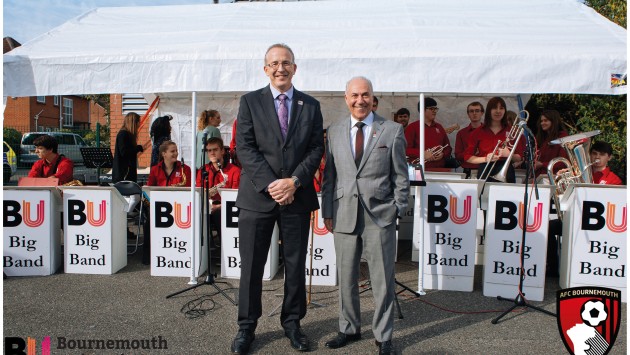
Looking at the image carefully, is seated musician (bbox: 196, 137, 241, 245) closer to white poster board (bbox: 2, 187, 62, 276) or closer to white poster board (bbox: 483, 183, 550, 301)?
white poster board (bbox: 2, 187, 62, 276)

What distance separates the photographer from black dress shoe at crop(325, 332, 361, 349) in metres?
3.50

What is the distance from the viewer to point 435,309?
4.33 m

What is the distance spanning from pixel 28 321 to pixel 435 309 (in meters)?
3.53

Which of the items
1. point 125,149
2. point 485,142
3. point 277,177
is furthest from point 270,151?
point 125,149

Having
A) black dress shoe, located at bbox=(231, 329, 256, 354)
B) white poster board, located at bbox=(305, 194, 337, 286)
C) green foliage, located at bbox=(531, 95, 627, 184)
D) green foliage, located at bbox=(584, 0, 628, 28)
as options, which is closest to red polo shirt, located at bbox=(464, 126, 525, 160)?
white poster board, located at bbox=(305, 194, 337, 286)

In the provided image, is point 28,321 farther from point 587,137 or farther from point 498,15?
point 498,15

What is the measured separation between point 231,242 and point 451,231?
231 centimetres

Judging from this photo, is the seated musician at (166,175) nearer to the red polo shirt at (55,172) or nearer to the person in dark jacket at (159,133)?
the red polo shirt at (55,172)

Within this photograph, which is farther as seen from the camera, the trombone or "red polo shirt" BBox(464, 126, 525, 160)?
"red polo shirt" BBox(464, 126, 525, 160)

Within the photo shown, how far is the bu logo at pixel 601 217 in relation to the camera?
14.7 feet

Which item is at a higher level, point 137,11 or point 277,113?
point 137,11

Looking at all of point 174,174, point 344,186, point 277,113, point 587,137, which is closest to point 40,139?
point 174,174

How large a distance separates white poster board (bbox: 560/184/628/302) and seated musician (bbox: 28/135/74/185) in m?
5.68

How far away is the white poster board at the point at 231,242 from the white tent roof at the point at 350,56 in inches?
47.0
